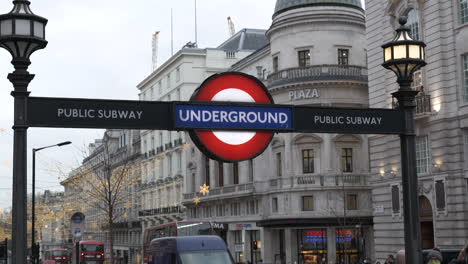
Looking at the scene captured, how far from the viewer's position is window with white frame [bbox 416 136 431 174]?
40.6 metres

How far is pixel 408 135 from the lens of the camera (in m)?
10.8

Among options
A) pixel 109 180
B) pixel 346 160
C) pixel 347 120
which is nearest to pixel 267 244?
pixel 346 160

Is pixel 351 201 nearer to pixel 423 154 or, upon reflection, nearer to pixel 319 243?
pixel 319 243

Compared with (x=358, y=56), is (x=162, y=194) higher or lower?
lower

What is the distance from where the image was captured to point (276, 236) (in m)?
65.7

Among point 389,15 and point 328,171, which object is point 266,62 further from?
Result: point 389,15

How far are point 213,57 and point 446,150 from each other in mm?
50016

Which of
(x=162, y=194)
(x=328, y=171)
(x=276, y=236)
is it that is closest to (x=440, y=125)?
(x=328, y=171)

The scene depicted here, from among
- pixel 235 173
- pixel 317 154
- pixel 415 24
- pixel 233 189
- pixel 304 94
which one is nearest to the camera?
pixel 415 24

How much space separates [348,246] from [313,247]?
9.50 feet

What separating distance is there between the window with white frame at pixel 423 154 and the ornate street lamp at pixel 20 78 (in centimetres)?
3412

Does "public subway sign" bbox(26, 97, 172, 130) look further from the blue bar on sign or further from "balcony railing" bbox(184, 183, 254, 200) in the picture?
"balcony railing" bbox(184, 183, 254, 200)

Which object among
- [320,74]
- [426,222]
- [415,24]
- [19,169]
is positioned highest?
[320,74]

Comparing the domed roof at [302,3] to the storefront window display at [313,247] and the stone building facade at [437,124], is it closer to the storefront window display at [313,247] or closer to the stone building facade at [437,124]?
the storefront window display at [313,247]
